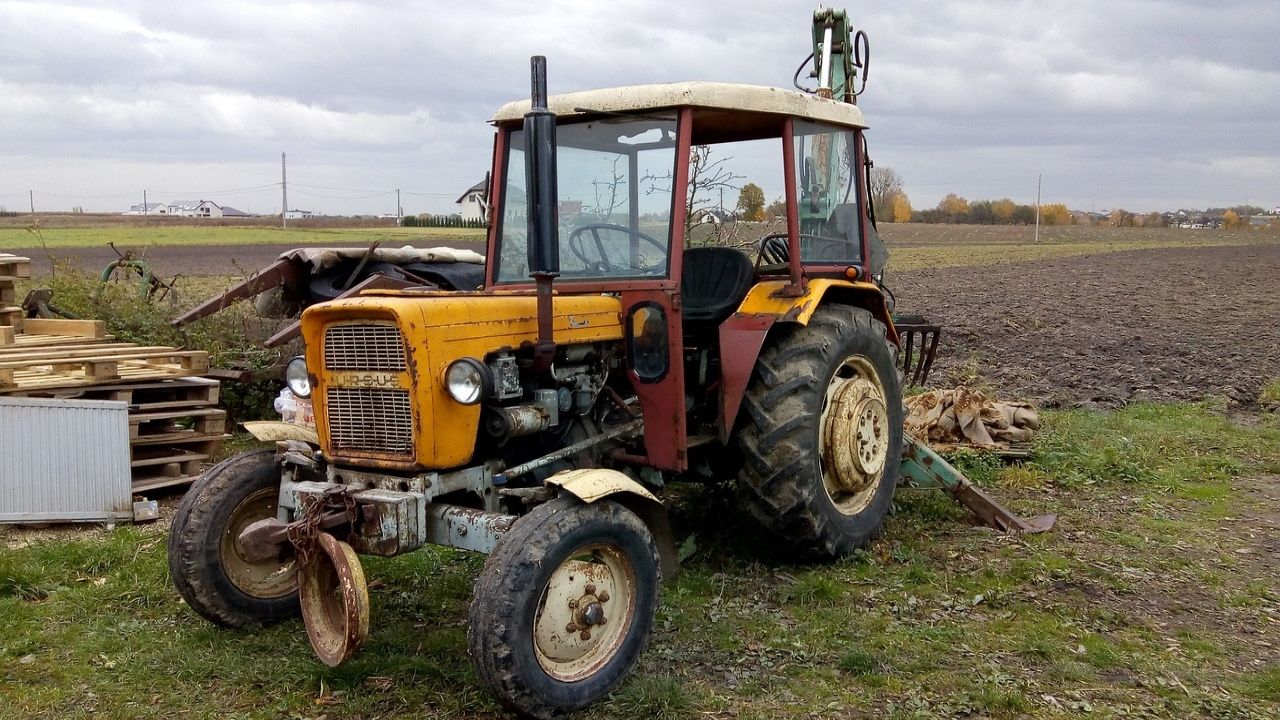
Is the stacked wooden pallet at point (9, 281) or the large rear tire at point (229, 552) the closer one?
the large rear tire at point (229, 552)

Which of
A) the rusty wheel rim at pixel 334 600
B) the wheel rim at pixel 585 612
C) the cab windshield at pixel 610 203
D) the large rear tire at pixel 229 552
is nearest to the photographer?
the rusty wheel rim at pixel 334 600

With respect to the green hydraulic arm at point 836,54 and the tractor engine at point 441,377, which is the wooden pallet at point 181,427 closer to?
the tractor engine at point 441,377

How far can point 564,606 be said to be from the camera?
13.1 ft

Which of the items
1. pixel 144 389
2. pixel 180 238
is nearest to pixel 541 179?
pixel 144 389

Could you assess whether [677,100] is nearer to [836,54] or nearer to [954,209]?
[836,54]

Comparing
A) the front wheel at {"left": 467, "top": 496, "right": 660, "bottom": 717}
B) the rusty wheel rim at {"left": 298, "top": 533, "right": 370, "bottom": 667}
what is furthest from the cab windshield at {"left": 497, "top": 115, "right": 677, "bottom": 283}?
the rusty wheel rim at {"left": 298, "top": 533, "right": 370, "bottom": 667}

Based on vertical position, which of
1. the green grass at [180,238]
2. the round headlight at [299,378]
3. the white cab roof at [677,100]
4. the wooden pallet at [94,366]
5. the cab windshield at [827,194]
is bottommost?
the wooden pallet at [94,366]

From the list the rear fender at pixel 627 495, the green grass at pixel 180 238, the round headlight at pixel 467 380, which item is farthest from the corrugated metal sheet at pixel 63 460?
the green grass at pixel 180 238

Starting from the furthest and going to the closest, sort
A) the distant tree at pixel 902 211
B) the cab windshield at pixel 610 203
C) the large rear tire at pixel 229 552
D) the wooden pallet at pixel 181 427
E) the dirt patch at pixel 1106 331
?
the distant tree at pixel 902 211, the dirt patch at pixel 1106 331, the wooden pallet at pixel 181 427, the cab windshield at pixel 610 203, the large rear tire at pixel 229 552

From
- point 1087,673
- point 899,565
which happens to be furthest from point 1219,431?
point 1087,673

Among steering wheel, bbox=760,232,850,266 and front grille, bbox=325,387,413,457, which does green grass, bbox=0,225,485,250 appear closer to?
steering wheel, bbox=760,232,850,266

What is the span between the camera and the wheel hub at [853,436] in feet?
18.3

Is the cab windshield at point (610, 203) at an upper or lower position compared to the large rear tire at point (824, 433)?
upper

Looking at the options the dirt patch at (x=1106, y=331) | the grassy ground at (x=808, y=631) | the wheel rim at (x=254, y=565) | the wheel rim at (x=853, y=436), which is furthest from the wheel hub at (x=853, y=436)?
the dirt patch at (x=1106, y=331)
